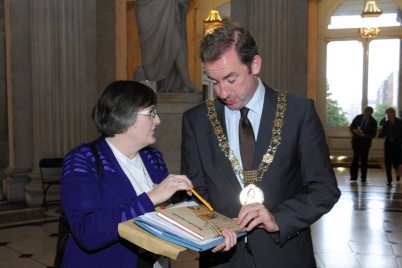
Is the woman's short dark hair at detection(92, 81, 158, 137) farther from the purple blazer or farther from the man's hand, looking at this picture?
the man's hand

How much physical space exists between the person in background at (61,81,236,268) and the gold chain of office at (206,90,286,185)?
22cm

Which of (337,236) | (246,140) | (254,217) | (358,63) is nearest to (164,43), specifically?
(337,236)

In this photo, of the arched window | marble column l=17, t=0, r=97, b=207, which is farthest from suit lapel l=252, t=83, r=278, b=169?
the arched window

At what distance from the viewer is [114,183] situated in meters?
2.16

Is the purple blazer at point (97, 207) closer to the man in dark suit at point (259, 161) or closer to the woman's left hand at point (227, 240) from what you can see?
the man in dark suit at point (259, 161)

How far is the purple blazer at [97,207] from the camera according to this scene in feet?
6.49

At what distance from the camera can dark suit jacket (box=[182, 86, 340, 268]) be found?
75.7 inches

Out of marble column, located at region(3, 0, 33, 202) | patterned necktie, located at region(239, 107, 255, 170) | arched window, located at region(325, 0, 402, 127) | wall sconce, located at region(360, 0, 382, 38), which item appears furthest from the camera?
arched window, located at region(325, 0, 402, 127)

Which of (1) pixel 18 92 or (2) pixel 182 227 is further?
(1) pixel 18 92

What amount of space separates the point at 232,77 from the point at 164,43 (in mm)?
6789

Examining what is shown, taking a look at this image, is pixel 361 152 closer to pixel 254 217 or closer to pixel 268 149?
pixel 268 149

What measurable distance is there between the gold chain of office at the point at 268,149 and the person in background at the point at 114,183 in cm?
22

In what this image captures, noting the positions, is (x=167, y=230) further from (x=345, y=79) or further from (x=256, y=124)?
(x=345, y=79)

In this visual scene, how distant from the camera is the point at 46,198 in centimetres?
853
